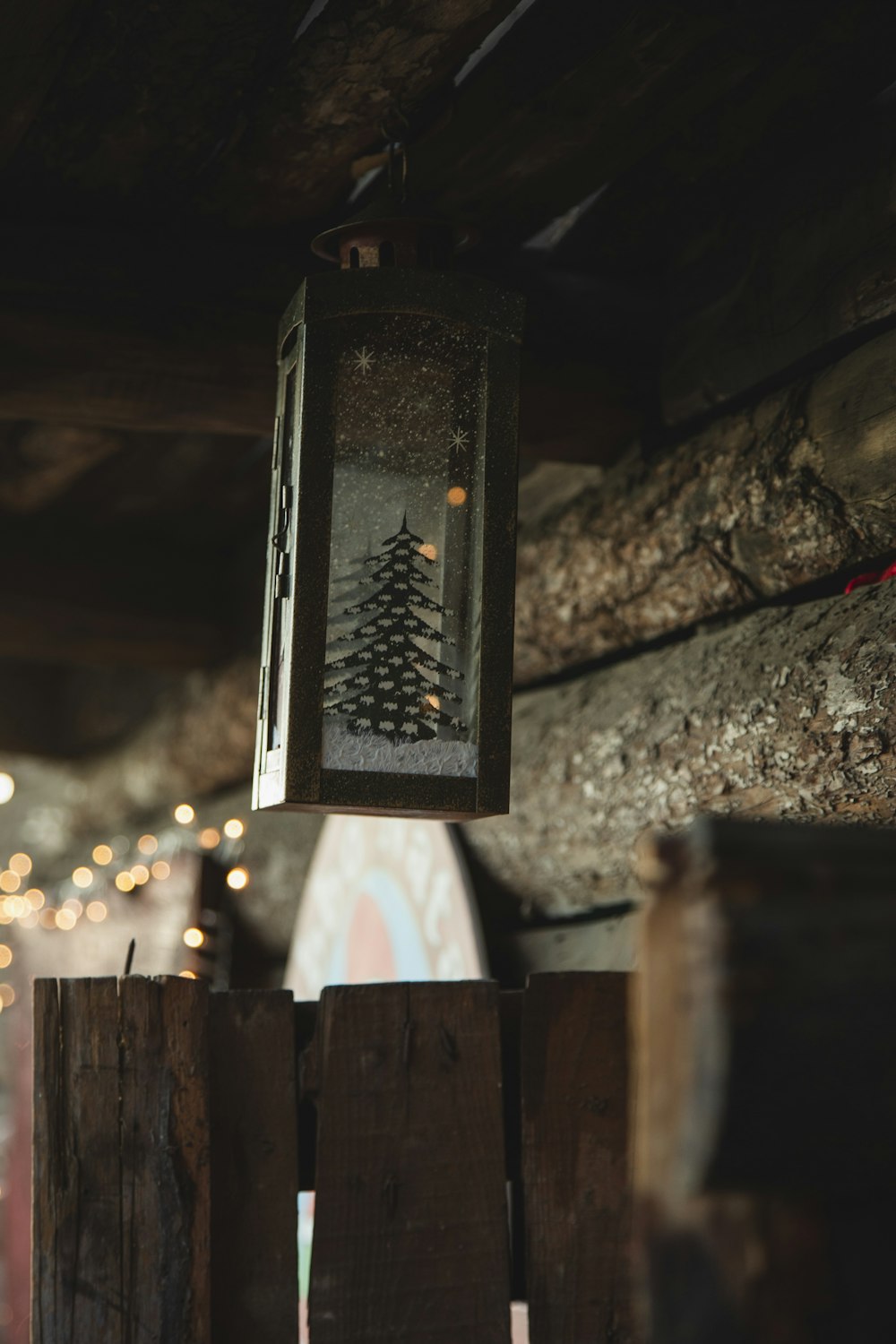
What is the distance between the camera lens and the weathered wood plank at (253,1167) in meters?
1.69

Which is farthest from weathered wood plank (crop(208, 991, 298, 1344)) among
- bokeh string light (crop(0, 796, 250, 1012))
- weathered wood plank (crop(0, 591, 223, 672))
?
weathered wood plank (crop(0, 591, 223, 672))

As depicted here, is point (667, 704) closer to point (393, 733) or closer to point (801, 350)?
point (801, 350)

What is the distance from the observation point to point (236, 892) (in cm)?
409

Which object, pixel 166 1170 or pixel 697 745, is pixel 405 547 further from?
pixel 166 1170

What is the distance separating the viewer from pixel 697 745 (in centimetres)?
229

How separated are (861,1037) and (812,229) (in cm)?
166

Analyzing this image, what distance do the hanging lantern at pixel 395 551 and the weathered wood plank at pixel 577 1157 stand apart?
11.9 inches

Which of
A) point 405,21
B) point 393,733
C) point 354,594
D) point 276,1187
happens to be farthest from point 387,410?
point 276,1187

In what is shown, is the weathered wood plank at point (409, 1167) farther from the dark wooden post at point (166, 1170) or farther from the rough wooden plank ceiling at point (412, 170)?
the rough wooden plank ceiling at point (412, 170)

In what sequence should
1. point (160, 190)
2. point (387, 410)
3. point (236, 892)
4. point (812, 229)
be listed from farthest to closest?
point (236, 892) → point (160, 190) → point (812, 229) → point (387, 410)

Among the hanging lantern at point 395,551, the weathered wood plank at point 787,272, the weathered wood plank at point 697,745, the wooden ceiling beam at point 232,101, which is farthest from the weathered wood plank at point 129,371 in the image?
the weathered wood plank at point 697,745

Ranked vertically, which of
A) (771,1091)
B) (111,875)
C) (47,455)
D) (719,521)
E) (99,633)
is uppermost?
(47,455)

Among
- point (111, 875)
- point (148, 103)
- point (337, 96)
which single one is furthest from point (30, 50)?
point (111, 875)

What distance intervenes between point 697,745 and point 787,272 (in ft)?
2.67
